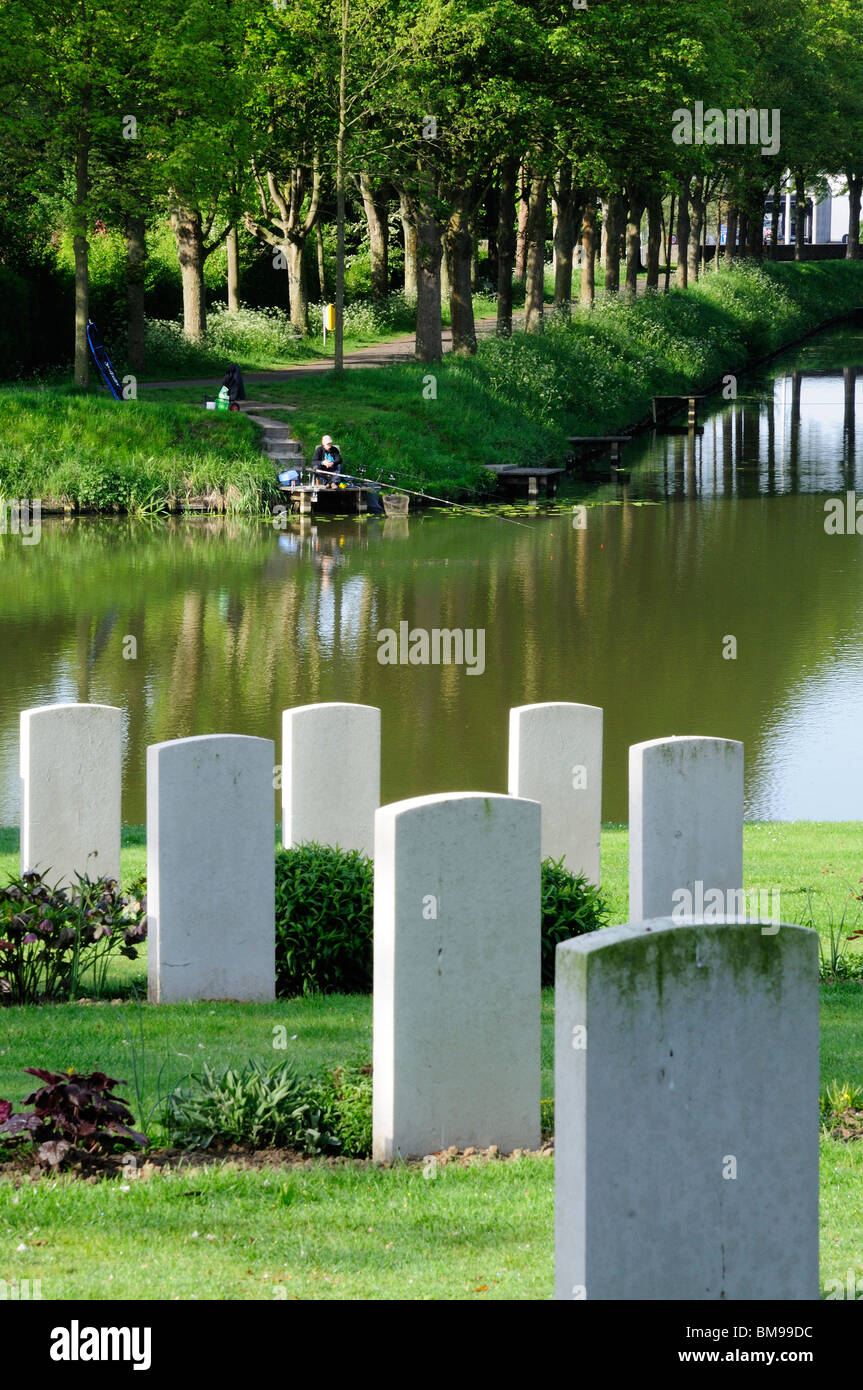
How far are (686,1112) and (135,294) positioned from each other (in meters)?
40.6

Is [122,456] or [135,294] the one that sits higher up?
[135,294]

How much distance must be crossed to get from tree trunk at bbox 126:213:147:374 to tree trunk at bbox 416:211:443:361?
718 cm

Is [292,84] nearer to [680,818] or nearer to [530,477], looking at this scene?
[530,477]

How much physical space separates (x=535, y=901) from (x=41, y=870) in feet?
12.2

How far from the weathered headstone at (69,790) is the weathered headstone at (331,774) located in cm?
96

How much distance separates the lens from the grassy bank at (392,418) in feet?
110

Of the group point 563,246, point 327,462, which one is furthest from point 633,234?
point 327,462

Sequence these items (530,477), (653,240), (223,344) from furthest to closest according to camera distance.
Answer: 1. (653,240)
2. (223,344)
3. (530,477)

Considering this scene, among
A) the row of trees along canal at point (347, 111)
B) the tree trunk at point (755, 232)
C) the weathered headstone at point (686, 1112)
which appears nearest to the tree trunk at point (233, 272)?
the row of trees along canal at point (347, 111)

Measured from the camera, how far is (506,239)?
47156 mm

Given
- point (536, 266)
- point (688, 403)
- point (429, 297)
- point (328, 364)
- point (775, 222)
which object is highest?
point (775, 222)
